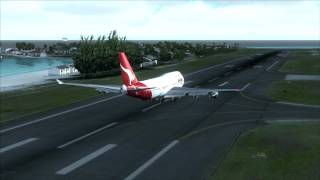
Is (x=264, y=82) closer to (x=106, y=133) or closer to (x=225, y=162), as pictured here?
(x=106, y=133)

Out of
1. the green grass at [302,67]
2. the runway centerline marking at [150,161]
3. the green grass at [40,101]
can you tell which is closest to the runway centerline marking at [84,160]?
the runway centerline marking at [150,161]

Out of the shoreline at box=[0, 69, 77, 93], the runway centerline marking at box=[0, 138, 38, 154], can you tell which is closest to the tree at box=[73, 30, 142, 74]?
the shoreline at box=[0, 69, 77, 93]

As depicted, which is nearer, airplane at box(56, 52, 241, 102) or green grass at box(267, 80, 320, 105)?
airplane at box(56, 52, 241, 102)

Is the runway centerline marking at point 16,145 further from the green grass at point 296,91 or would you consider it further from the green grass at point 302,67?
the green grass at point 302,67

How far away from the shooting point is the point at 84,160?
33.2 metres

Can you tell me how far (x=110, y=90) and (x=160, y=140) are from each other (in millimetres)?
14932

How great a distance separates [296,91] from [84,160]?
158 feet

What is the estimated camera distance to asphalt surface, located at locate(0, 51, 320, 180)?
3075 cm

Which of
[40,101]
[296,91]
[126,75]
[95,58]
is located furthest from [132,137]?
[95,58]

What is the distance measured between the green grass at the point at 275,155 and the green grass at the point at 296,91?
20.0 m

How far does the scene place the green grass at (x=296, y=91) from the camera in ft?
208

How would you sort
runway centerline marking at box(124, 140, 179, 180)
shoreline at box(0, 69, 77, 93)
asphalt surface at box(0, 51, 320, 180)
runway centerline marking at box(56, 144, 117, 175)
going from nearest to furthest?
runway centerline marking at box(124, 140, 179, 180), runway centerline marking at box(56, 144, 117, 175), asphalt surface at box(0, 51, 320, 180), shoreline at box(0, 69, 77, 93)

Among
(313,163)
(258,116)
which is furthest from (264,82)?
(313,163)

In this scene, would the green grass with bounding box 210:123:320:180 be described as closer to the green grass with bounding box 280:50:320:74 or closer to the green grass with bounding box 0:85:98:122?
the green grass with bounding box 0:85:98:122
